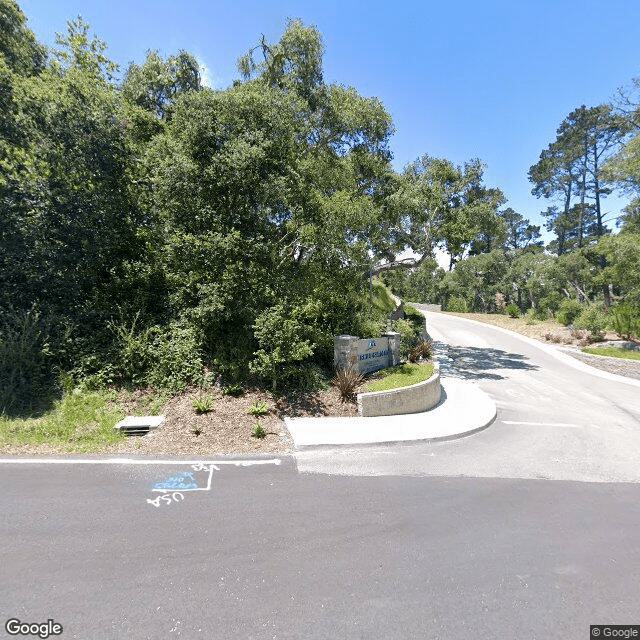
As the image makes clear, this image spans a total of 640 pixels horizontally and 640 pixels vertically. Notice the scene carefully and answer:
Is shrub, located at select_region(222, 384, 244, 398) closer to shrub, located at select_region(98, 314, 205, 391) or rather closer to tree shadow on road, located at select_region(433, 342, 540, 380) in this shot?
shrub, located at select_region(98, 314, 205, 391)

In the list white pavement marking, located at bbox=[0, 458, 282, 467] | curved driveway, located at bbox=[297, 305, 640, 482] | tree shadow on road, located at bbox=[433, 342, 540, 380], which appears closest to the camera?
white pavement marking, located at bbox=[0, 458, 282, 467]

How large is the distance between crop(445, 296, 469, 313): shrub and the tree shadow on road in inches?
819

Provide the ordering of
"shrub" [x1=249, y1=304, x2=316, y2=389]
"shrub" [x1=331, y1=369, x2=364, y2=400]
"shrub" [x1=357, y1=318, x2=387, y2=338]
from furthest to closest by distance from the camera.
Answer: "shrub" [x1=357, y1=318, x2=387, y2=338], "shrub" [x1=331, y1=369, x2=364, y2=400], "shrub" [x1=249, y1=304, x2=316, y2=389]

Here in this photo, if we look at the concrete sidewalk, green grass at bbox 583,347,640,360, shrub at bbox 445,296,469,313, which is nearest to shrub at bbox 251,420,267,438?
the concrete sidewalk

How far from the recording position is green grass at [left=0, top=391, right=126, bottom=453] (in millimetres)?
6473

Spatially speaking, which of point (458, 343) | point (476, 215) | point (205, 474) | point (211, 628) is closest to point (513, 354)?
point (458, 343)

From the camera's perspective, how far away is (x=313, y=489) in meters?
5.33

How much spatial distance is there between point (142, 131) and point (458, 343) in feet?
66.3

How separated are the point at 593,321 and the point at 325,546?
24022 millimetres

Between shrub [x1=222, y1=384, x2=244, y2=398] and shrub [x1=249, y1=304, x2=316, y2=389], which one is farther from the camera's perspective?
shrub [x1=222, y1=384, x2=244, y2=398]

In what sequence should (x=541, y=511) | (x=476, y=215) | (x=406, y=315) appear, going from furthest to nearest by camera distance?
(x=406, y=315) < (x=476, y=215) < (x=541, y=511)

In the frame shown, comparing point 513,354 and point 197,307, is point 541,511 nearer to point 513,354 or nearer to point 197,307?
point 197,307

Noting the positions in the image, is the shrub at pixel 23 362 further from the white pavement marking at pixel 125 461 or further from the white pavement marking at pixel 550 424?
the white pavement marking at pixel 550 424

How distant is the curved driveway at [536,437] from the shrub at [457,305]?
2440cm
